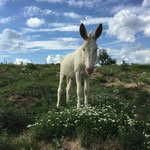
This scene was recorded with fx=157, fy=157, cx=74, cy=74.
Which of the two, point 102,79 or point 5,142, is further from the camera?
point 102,79

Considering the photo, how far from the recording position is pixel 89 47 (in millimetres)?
5414

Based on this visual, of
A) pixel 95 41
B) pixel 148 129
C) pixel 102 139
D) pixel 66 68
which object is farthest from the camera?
pixel 66 68

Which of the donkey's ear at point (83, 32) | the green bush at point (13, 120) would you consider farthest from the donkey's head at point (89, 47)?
the green bush at point (13, 120)

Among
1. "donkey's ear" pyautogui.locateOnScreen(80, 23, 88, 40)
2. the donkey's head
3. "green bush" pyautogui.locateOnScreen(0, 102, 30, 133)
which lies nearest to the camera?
the donkey's head

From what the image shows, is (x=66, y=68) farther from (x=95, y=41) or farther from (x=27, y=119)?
(x=27, y=119)

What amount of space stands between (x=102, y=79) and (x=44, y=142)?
34.5ft

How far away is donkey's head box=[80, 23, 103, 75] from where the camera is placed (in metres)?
5.31

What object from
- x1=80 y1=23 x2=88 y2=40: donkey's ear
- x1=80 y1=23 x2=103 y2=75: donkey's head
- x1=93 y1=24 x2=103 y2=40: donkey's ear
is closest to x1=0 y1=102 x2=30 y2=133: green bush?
x1=80 y1=23 x2=103 y2=75: donkey's head

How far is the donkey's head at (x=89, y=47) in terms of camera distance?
531 centimetres

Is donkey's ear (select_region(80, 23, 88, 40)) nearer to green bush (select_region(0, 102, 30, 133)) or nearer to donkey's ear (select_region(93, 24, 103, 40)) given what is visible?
donkey's ear (select_region(93, 24, 103, 40))

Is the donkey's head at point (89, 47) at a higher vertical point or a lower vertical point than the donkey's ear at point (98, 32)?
lower

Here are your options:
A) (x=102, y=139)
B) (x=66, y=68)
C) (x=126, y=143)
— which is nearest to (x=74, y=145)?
(x=102, y=139)

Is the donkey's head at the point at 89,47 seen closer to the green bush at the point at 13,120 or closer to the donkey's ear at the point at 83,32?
the donkey's ear at the point at 83,32

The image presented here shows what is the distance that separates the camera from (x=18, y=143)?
4.72 m
